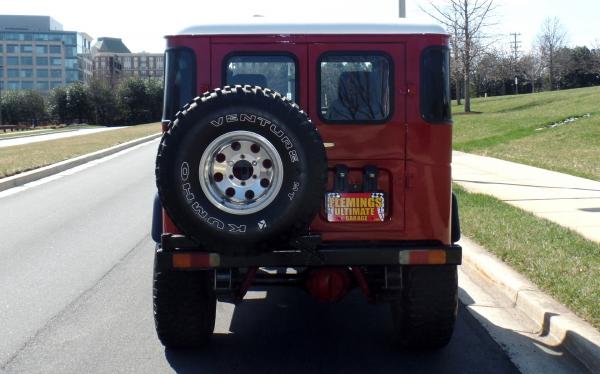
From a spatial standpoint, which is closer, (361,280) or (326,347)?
(361,280)

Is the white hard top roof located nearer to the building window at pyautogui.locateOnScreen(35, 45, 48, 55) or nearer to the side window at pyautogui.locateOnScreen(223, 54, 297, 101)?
the side window at pyautogui.locateOnScreen(223, 54, 297, 101)

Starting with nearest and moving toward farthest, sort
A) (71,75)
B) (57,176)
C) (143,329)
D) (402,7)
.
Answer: (143,329)
(402,7)
(57,176)
(71,75)

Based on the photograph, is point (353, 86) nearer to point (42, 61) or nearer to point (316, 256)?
point (316, 256)

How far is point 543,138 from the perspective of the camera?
27422mm

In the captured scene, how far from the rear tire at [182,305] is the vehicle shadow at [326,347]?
13cm

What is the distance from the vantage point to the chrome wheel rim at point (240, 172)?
4.55 m

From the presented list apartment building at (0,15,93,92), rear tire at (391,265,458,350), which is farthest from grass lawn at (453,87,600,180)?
apartment building at (0,15,93,92)

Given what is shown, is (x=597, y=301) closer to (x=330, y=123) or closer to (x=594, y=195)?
(x=330, y=123)

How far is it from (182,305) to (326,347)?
1.06 metres

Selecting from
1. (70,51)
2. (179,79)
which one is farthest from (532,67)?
(179,79)

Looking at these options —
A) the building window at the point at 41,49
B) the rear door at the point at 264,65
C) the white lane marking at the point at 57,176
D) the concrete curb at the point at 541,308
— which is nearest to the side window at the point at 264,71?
the rear door at the point at 264,65

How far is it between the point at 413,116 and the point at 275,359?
180 centimetres

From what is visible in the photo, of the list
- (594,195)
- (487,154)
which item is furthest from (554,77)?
(594,195)

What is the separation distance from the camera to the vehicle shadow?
17.0ft
